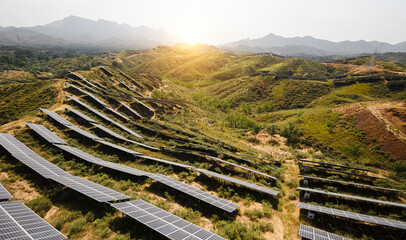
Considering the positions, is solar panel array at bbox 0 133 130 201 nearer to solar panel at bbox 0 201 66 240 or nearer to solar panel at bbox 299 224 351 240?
solar panel at bbox 0 201 66 240

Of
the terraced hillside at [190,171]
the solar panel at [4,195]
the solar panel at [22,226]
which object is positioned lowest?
the terraced hillside at [190,171]

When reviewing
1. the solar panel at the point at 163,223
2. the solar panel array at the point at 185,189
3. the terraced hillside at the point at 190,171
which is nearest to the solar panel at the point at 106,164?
A: the solar panel array at the point at 185,189

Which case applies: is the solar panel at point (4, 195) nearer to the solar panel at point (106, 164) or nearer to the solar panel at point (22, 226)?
the solar panel at point (22, 226)

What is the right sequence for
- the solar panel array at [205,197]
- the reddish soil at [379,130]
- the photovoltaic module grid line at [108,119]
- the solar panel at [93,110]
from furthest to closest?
the solar panel at [93,110] → the reddish soil at [379,130] → the photovoltaic module grid line at [108,119] → the solar panel array at [205,197]

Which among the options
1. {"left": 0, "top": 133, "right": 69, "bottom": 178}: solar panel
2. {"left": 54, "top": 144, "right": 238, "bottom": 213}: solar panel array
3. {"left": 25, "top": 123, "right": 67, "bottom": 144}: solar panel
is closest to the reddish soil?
{"left": 54, "top": 144, "right": 238, "bottom": 213}: solar panel array

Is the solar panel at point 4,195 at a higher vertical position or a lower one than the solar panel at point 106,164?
higher

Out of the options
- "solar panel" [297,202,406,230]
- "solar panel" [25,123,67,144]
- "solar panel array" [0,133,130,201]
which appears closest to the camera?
"solar panel" [297,202,406,230]

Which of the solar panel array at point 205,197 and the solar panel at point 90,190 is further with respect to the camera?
the solar panel array at point 205,197

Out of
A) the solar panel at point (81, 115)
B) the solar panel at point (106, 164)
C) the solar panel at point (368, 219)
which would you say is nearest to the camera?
the solar panel at point (368, 219)
